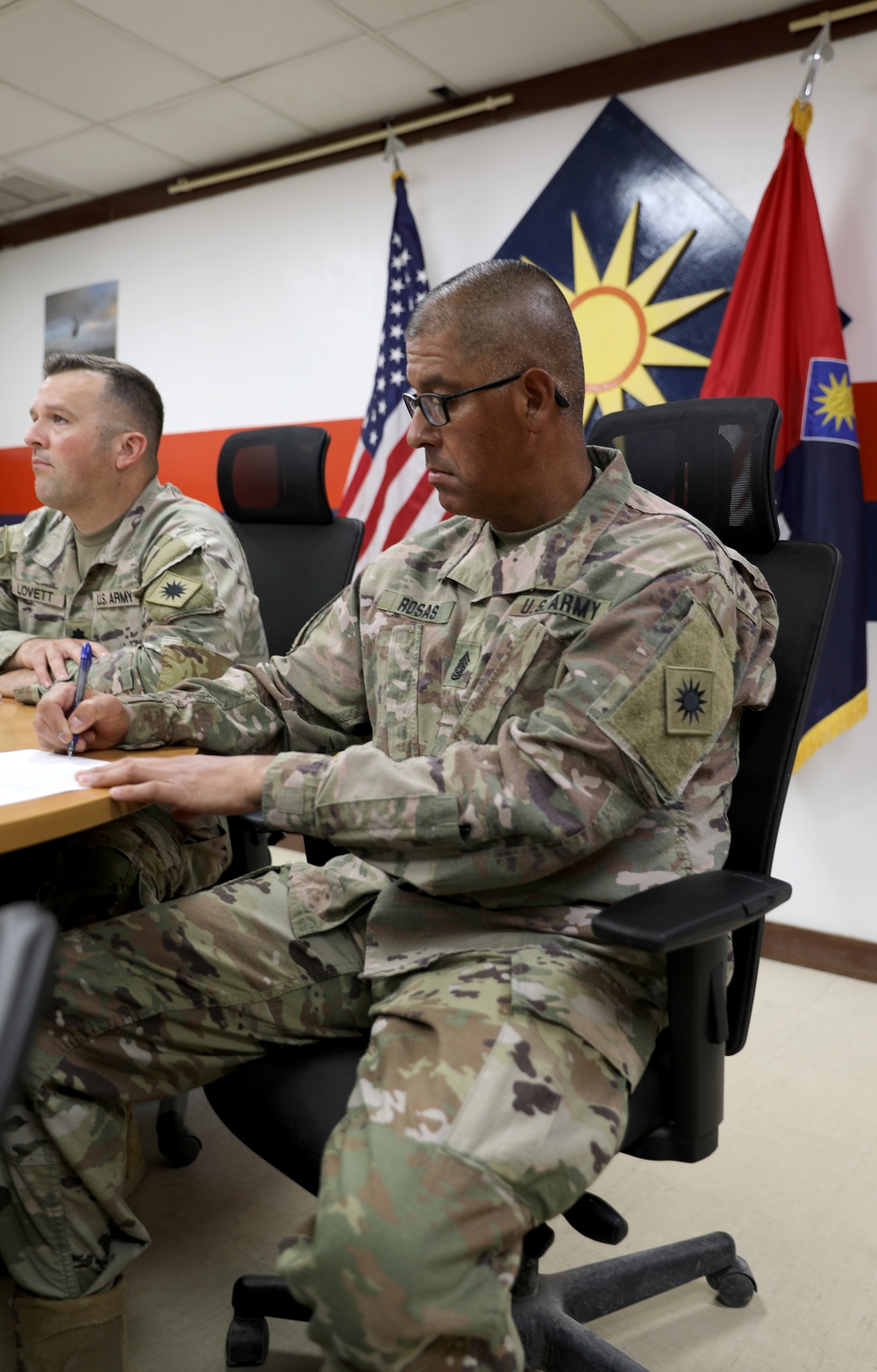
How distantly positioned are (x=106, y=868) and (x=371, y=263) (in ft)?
8.93

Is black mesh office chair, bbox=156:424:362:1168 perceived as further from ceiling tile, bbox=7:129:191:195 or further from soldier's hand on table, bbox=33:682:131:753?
ceiling tile, bbox=7:129:191:195

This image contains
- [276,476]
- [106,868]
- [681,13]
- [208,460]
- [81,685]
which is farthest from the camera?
[208,460]

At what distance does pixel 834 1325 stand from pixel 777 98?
2904 millimetres

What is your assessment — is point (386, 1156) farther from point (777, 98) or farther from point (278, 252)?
point (278, 252)

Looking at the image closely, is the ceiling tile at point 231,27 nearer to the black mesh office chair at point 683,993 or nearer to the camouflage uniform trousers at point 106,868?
the black mesh office chair at point 683,993

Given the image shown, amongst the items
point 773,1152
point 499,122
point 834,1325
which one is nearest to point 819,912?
point 773,1152

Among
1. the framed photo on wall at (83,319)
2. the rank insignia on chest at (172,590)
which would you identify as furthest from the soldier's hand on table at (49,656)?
the framed photo on wall at (83,319)

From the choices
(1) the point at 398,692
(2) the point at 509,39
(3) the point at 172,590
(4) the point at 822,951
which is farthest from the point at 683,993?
(2) the point at 509,39

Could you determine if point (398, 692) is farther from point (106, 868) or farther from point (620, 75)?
point (620, 75)

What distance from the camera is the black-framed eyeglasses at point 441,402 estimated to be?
1.36 metres

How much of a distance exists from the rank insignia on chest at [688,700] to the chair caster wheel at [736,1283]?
3.02 feet

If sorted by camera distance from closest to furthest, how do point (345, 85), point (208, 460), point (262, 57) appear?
point (262, 57), point (345, 85), point (208, 460)

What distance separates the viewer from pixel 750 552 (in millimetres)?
1444

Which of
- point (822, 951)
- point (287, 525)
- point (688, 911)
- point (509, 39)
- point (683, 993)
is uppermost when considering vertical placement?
point (509, 39)
